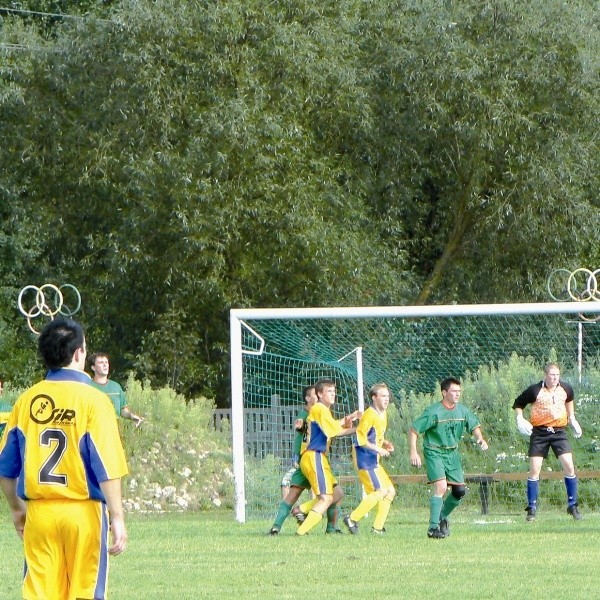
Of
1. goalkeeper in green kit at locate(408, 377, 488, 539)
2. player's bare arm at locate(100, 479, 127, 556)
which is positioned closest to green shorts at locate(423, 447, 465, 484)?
goalkeeper in green kit at locate(408, 377, 488, 539)

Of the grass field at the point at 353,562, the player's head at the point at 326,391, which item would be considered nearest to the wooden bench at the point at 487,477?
Result: the grass field at the point at 353,562

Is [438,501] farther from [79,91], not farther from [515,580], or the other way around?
[79,91]

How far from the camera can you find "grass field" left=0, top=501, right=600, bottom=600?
377 inches

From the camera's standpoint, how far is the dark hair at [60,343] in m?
5.99

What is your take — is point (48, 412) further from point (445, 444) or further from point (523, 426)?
point (523, 426)

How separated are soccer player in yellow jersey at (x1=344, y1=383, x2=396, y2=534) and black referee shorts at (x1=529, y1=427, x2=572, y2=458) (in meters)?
2.38

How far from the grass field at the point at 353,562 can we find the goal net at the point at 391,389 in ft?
6.77

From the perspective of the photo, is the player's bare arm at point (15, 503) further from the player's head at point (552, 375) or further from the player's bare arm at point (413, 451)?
the player's head at point (552, 375)

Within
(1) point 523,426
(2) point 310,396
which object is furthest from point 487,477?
(2) point 310,396

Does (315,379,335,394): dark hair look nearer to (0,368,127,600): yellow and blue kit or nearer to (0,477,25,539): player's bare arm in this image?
(0,477,25,539): player's bare arm

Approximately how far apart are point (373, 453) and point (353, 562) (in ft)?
9.22

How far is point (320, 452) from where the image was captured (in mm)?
13805

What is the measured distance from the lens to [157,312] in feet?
89.6

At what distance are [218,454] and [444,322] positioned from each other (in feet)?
17.5
